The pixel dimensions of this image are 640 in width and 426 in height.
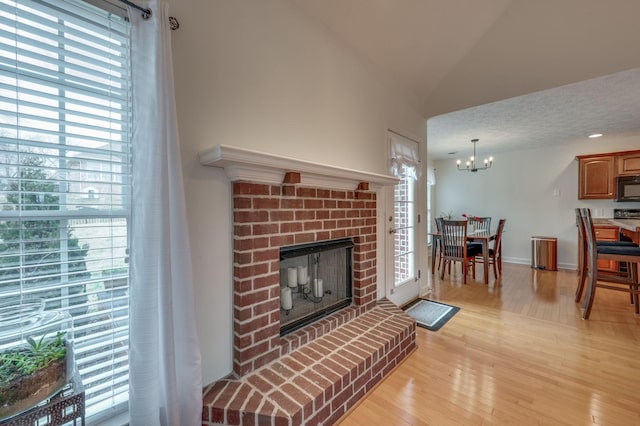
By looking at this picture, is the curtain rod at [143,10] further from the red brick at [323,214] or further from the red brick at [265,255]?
the red brick at [323,214]

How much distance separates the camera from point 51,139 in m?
0.95

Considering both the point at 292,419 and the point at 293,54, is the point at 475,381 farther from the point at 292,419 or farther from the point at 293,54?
the point at 293,54

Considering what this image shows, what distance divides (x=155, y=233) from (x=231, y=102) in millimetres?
802

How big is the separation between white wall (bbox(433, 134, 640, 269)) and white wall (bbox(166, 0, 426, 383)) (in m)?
4.84

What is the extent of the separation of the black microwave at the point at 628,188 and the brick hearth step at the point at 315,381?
463 centimetres

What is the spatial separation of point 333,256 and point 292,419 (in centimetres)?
115

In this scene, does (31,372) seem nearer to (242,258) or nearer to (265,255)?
(242,258)

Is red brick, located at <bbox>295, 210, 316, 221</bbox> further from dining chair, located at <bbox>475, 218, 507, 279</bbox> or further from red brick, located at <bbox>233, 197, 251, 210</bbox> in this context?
dining chair, located at <bbox>475, 218, 507, 279</bbox>

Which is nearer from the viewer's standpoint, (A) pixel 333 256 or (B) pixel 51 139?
(B) pixel 51 139

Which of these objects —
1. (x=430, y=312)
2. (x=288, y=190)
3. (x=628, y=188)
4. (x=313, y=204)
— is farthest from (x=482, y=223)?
(x=288, y=190)

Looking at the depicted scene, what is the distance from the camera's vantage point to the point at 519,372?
5.84 feet

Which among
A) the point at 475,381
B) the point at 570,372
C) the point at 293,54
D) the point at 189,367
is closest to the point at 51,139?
the point at 189,367

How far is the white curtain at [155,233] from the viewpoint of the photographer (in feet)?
3.22

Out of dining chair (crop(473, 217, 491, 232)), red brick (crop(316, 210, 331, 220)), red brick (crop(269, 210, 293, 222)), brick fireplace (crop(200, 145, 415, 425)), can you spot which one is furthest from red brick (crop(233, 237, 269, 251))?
dining chair (crop(473, 217, 491, 232))
